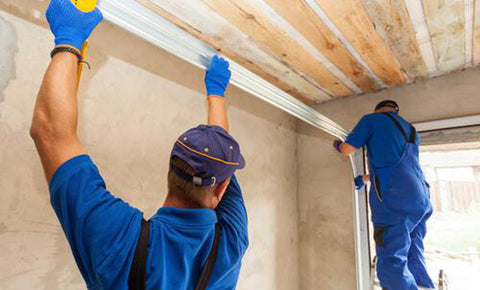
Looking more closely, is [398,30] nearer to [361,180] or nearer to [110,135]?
[361,180]

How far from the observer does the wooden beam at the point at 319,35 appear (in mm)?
1139

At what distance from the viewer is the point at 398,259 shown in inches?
54.1

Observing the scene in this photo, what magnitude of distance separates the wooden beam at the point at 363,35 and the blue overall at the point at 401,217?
0.39 metres

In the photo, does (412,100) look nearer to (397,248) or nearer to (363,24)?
(363,24)

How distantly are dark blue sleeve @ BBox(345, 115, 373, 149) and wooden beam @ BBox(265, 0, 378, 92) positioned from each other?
0.38 m

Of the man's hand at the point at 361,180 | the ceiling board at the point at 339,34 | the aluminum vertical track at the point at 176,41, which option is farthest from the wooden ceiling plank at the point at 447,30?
the man's hand at the point at 361,180

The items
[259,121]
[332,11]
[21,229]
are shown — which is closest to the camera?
[21,229]

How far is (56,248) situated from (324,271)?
2.10 meters

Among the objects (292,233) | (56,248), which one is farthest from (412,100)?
(56,248)

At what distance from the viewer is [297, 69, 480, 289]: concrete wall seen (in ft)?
5.85

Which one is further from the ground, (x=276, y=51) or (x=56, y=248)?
(x=276, y=51)

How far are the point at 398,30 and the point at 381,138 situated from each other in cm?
63

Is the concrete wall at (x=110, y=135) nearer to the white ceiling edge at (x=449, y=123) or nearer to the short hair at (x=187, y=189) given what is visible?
the short hair at (x=187, y=189)

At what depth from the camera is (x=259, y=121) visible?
2.13 meters
